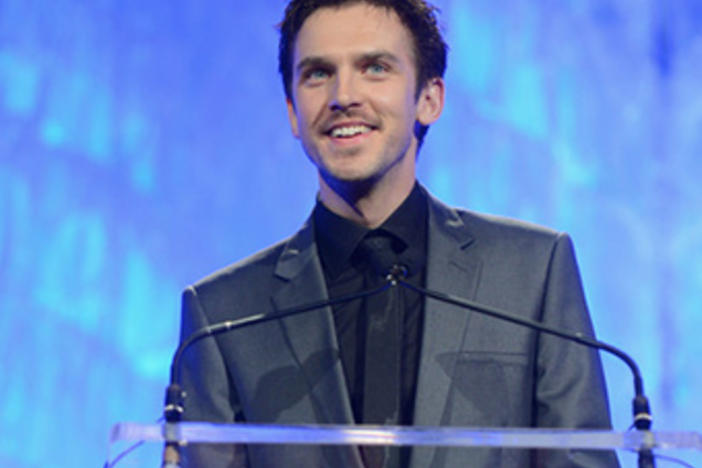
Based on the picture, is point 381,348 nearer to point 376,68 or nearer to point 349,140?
point 349,140

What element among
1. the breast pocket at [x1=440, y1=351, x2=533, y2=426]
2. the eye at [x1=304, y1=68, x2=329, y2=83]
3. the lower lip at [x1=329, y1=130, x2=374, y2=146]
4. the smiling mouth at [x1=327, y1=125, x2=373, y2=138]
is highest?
the eye at [x1=304, y1=68, x2=329, y2=83]

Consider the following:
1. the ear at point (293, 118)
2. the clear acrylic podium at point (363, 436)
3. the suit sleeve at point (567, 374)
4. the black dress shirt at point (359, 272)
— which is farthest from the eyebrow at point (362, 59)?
the clear acrylic podium at point (363, 436)

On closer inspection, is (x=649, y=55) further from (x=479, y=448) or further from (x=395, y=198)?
(x=479, y=448)

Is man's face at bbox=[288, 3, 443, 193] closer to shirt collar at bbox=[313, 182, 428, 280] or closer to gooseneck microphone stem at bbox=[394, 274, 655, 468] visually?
shirt collar at bbox=[313, 182, 428, 280]

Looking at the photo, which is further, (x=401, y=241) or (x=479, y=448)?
(x=401, y=241)

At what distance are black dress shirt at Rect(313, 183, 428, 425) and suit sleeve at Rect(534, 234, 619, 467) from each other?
23 cm

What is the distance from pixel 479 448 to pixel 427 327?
241mm

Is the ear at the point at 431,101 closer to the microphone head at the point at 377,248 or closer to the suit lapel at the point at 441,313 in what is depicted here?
the suit lapel at the point at 441,313

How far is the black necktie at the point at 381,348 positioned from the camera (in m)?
1.91

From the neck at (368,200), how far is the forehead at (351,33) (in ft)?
0.82

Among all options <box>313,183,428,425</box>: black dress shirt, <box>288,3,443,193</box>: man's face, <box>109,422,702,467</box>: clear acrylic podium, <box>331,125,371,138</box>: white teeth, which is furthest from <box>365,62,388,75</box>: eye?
<box>109,422,702,467</box>: clear acrylic podium

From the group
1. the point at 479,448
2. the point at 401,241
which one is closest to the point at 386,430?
the point at 479,448

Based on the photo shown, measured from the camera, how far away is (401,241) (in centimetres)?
211

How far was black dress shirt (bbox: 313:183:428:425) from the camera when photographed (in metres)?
2.00
